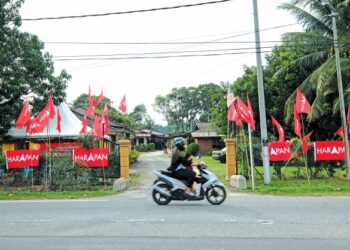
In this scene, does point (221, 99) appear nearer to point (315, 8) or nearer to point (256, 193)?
point (315, 8)

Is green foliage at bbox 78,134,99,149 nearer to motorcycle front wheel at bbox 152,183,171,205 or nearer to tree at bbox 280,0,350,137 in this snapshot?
motorcycle front wheel at bbox 152,183,171,205

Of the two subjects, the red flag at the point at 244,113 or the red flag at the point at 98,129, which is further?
the red flag at the point at 98,129

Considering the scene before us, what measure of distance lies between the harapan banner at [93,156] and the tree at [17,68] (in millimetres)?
6304

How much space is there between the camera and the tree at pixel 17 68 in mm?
21875

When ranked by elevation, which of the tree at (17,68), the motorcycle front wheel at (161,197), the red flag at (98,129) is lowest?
the motorcycle front wheel at (161,197)

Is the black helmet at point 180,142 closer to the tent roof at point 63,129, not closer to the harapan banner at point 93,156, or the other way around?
the harapan banner at point 93,156

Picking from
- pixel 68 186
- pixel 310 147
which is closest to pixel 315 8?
pixel 310 147

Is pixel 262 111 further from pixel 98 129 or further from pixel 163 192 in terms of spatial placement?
pixel 98 129

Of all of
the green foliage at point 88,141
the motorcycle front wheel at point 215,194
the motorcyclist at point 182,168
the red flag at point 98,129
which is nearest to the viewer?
the motorcyclist at point 182,168

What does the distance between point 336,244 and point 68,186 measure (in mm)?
12328

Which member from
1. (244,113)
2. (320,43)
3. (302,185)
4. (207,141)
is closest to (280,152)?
(302,185)

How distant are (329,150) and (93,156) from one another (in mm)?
10448

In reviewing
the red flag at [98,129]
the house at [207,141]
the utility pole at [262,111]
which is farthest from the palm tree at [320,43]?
the house at [207,141]

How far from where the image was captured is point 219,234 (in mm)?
7445
